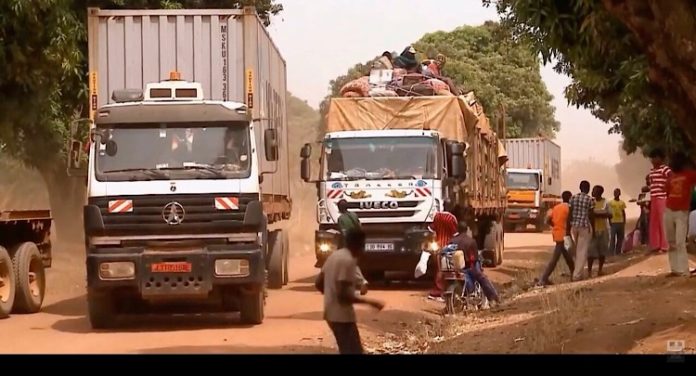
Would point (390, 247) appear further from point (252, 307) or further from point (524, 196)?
point (524, 196)

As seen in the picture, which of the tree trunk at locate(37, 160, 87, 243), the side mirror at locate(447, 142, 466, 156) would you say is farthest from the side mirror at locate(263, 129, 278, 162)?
the tree trunk at locate(37, 160, 87, 243)

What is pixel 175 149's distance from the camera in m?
11.7

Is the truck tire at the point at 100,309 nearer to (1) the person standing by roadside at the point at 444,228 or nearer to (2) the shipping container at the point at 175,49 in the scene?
(2) the shipping container at the point at 175,49

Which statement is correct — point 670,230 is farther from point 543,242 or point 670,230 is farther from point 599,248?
point 543,242

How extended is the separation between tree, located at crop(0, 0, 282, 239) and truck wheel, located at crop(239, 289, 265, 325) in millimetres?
5004

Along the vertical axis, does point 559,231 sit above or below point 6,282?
above

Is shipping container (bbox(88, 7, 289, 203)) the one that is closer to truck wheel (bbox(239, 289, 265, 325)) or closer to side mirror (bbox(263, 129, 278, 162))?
side mirror (bbox(263, 129, 278, 162))

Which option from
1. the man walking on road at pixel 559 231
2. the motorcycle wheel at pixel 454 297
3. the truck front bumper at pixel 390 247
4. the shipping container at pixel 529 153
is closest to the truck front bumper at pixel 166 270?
the motorcycle wheel at pixel 454 297

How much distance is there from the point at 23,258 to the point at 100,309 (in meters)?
2.71

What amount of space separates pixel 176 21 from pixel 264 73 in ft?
5.90

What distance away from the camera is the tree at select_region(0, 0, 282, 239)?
14.5m

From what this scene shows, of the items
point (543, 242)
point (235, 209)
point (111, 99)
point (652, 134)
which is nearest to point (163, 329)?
point (235, 209)

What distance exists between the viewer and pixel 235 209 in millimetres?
11445

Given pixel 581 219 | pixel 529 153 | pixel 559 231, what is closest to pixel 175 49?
pixel 559 231
